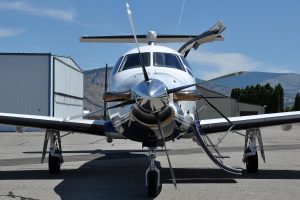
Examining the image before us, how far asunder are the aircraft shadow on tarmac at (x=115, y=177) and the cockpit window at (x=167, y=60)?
269 centimetres

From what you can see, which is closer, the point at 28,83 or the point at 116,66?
the point at 116,66

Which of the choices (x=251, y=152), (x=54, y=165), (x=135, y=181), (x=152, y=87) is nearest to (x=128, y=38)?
(x=54, y=165)

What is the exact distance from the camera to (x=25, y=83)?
45.5 m

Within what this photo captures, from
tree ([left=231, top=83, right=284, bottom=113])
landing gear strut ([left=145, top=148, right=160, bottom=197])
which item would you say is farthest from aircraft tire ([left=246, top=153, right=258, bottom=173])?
tree ([left=231, top=83, right=284, bottom=113])

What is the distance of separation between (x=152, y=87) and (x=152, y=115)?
→ 28.4 inches

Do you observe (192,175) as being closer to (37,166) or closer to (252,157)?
(252,157)

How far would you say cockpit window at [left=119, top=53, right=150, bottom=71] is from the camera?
10078mm

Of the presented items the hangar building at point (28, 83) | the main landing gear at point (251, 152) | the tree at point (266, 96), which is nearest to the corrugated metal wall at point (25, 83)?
the hangar building at point (28, 83)

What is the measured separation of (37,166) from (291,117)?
772 centimetres

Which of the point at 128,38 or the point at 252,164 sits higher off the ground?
the point at 128,38

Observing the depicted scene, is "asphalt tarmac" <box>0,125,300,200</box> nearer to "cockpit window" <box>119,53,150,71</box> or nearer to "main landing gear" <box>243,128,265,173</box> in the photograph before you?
"main landing gear" <box>243,128,265,173</box>

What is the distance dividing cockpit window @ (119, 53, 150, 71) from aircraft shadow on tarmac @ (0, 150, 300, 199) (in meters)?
2.63

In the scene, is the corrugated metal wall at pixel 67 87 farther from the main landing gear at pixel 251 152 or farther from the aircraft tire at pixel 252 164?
the aircraft tire at pixel 252 164

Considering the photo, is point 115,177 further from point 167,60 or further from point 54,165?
point 167,60
